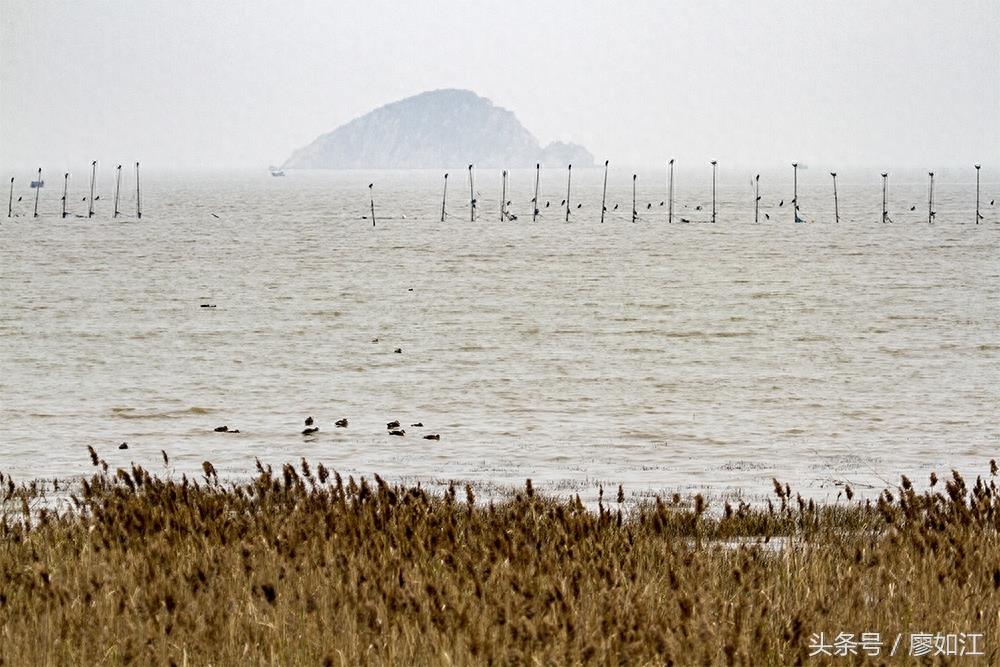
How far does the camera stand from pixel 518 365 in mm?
31875

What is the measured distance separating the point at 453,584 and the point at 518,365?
2468 cm

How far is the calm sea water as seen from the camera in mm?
19000

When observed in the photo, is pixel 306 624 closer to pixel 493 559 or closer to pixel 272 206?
pixel 493 559

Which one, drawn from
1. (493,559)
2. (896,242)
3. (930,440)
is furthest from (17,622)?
(896,242)

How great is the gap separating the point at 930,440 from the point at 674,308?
28168 mm

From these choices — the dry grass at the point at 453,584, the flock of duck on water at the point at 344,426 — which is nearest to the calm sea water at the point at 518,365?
the flock of duck on water at the point at 344,426

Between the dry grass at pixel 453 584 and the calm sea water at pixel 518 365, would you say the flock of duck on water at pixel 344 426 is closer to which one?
the calm sea water at pixel 518 365

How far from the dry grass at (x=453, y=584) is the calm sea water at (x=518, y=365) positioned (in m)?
6.16

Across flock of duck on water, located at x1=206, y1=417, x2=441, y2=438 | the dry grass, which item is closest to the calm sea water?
flock of duck on water, located at x1=206, y1=417, x2=441, y2=438

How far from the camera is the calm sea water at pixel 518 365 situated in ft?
62.3

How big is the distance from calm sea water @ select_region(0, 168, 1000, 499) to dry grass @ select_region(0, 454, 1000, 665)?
616 cm

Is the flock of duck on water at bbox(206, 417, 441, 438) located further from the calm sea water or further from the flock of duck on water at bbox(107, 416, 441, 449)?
the calm sea water

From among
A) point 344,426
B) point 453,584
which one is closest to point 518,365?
point 344,426

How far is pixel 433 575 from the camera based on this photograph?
303 inches
